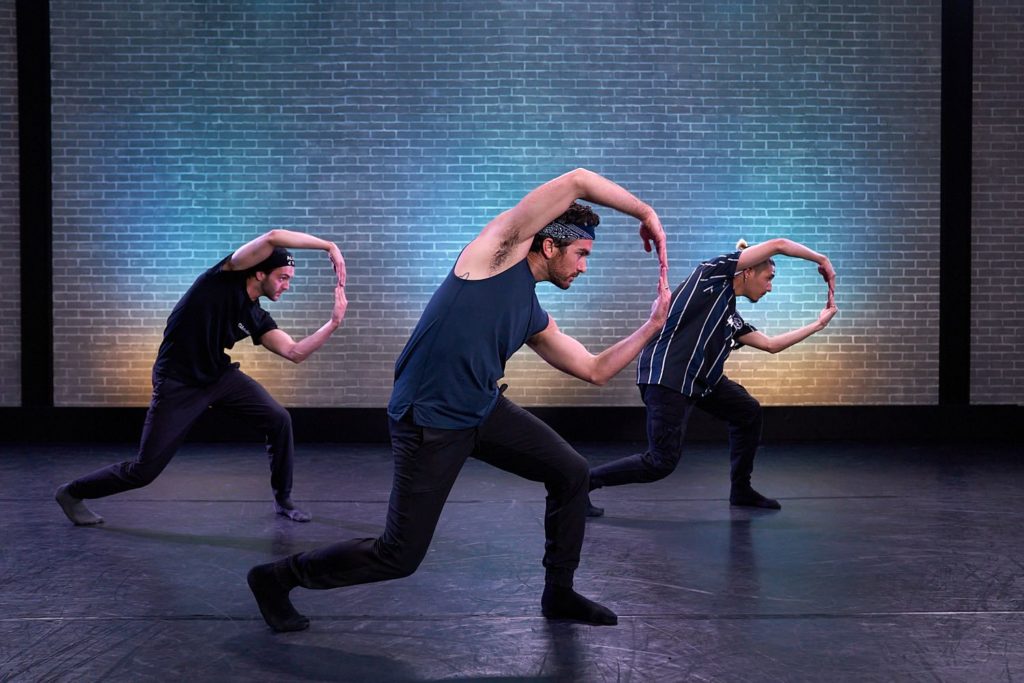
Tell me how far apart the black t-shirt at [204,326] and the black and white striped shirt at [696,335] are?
7.21ft

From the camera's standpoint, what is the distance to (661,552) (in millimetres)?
5008

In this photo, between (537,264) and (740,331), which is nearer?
(537,264)

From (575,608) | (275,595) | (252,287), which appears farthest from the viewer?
(252,287)

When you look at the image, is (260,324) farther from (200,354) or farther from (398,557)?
(398,557)

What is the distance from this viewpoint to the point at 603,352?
11.6ft

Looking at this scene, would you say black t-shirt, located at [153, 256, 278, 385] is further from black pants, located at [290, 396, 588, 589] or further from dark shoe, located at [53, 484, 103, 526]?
black pants, located at [290, 396, 588, 589]

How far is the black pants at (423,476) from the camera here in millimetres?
3418

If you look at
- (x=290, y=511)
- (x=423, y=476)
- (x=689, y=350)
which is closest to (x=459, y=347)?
(x=423, y=476)

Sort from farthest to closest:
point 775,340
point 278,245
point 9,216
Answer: point 9,216, point 775,340, point 278,245

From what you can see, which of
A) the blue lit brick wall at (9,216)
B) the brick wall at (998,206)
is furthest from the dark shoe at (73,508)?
the brick wall at (998,206)

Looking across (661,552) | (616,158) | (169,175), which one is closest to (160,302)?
(169,175)

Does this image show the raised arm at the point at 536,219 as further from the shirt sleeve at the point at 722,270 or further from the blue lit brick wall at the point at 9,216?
the blue lit brick wall at the point at 9,216

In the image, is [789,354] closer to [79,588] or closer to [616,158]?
[616,158]

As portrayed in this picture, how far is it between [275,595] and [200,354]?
2073mm
